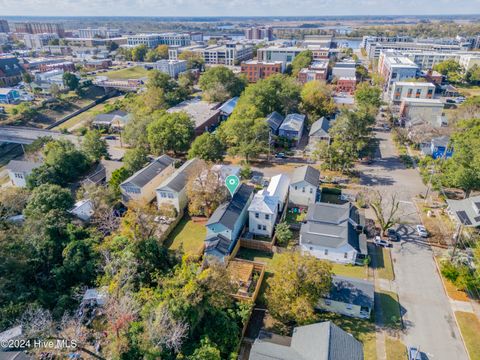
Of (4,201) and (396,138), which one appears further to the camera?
(396,138)

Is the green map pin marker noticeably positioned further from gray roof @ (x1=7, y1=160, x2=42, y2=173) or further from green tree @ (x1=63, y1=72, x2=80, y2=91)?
green tree @ (x1=63, y1=72, x2=80, y2=91)

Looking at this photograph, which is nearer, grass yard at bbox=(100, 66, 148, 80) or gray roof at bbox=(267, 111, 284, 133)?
gray roof at bbox=(267, 111, 284, 133)

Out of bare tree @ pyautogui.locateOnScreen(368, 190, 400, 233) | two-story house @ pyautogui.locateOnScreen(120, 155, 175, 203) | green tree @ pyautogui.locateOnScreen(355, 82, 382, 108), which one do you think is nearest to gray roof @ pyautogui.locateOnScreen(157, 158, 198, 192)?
two-story house @ pyautogui.locateOnScreen(120, 155, 175, 203)

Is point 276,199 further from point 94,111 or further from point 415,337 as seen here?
point 94,111

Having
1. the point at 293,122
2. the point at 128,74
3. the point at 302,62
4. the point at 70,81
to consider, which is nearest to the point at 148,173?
the point at 293,122

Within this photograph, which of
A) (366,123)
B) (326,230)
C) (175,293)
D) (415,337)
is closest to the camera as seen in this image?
(175,293)

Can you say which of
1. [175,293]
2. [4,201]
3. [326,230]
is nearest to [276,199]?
[326,230]
